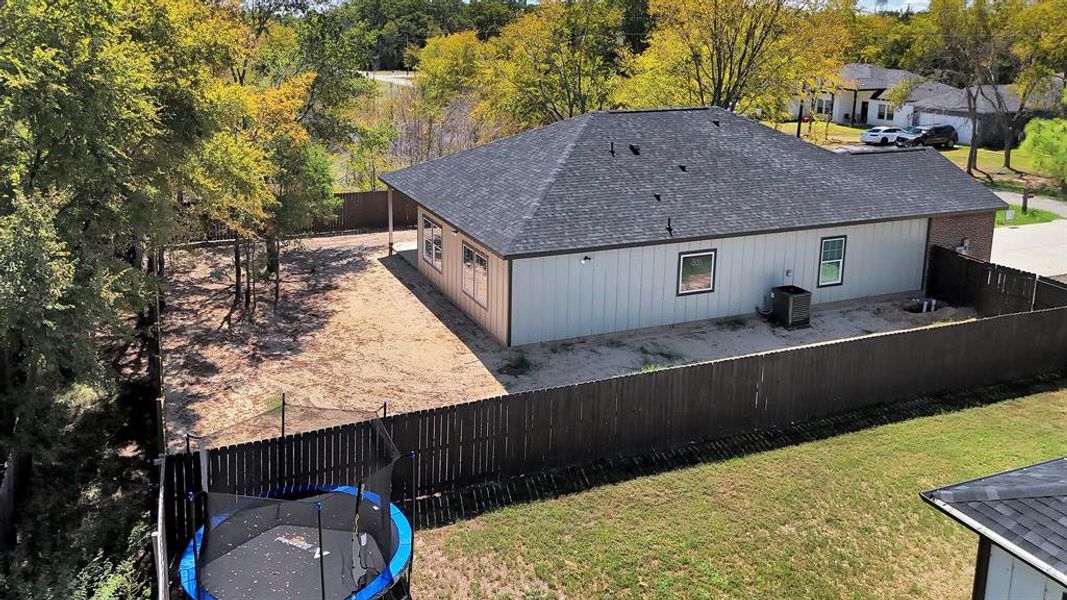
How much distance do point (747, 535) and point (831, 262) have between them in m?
12.6

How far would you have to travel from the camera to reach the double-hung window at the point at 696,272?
2102 cm

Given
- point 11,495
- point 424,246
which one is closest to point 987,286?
point 424,246

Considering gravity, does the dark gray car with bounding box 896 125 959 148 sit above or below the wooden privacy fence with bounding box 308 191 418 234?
above

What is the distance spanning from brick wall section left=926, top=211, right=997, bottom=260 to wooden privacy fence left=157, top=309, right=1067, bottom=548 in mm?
6048

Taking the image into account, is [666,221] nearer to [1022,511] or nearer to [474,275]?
[474,275]

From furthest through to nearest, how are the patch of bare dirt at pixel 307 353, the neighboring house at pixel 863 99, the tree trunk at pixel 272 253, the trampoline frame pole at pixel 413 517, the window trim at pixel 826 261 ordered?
the neighboring house at pixel 863 99 < the window trim at pixel 826 261 < the tree trunk at pixel 272 253 < the patch of bare dirt at pixel 307 353 < the trampoline frame pole at pixel 413 517

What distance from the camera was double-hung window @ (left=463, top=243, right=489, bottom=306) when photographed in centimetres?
2081

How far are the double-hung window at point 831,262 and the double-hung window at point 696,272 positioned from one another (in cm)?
347

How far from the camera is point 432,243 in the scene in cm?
2464

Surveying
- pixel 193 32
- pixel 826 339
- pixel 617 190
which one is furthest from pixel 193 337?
pixel 826 339

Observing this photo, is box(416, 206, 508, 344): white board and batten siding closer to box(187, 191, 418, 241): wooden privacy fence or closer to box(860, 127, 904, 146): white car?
box(187, 191, 418, 241): wooden privacy fence

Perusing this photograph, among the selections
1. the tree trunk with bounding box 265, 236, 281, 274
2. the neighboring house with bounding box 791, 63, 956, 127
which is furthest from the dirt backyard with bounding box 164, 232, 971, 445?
the neighboring house with bounding box 791, 63, 956, 127

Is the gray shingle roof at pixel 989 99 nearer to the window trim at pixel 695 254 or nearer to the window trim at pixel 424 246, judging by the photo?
the window trim at pixel 695 254

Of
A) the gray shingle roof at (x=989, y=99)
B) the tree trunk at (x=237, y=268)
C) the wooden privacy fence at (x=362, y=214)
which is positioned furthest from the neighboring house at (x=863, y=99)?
the tree trunk at (x=237, y=268)
